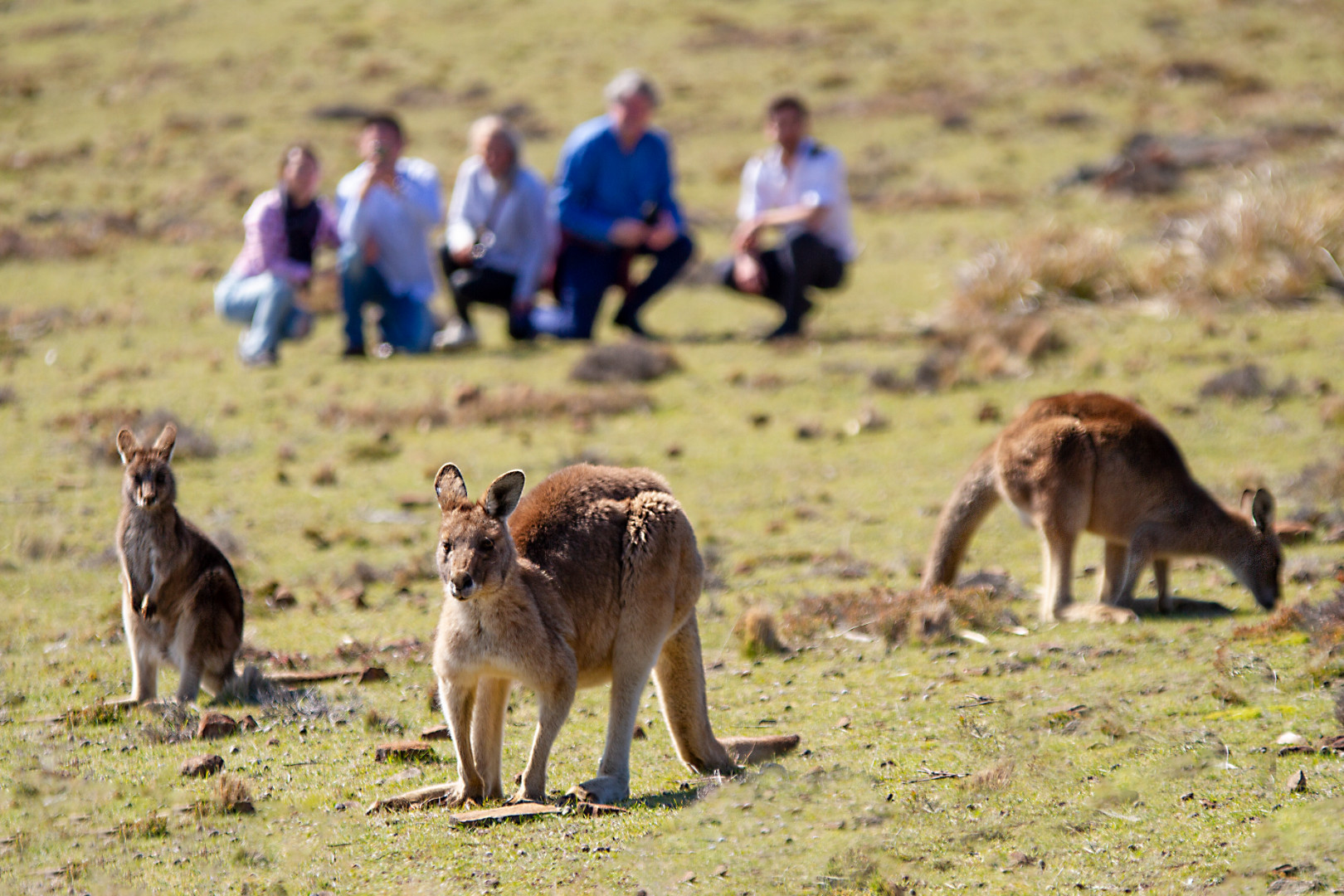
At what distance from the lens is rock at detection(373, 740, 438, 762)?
538 cm

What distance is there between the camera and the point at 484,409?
38.5 ft

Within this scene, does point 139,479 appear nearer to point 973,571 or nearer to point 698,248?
point 973,571

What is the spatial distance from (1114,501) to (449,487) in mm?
3689

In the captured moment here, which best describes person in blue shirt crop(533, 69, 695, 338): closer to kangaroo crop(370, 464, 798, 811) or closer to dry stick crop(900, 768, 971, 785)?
kangaroo crop(370, 464, 798, 811)

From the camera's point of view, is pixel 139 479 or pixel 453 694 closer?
pixel 453 694

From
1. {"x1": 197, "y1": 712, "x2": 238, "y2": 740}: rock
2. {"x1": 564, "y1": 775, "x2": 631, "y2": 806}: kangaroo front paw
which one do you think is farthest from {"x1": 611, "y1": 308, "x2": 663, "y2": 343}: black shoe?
{"x1": 564, "y1": 775, "x2": 631, "y2": 806}: kangaroo front paw

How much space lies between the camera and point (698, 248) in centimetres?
2027

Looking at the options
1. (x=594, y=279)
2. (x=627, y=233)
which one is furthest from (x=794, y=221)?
(x=594, y=279)

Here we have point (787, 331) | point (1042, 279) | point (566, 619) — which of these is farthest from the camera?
point (1042, 279)

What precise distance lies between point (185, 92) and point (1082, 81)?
729 inches

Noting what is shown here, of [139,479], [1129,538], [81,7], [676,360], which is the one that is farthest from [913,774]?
[81,7]

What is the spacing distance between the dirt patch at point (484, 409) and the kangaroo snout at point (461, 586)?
291 inches

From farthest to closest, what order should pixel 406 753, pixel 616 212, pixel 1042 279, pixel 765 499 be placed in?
1. pixel 1042 279
2. pixel 616 212
3. pixel 765 499
4. pixel 406 753

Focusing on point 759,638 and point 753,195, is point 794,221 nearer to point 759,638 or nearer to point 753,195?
point 753,195
